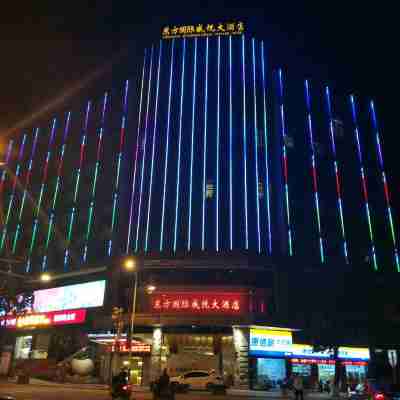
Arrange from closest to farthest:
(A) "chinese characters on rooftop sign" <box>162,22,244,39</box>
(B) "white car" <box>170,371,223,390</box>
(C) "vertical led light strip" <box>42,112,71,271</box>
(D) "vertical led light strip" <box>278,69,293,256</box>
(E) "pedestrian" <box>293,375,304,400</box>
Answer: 1. (E) "pedestrian" <box>293,375,304,400</box>
2. (B) "white car" <box>170,371,223,390</box>
3. (D) "vertical led light strip" <box>278,69,293,256</box>
4. (C) "vertical led light strip" <box>42,112,71,271</box>
5. (A) "chinese characters on rooftop sign" <box>162,22,244,39</box>

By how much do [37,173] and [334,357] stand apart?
157 feet

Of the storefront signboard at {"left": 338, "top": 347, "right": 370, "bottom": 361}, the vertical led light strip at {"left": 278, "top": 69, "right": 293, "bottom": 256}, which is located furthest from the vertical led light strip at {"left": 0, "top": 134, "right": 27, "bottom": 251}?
the storefront signboard at {"left": 338, "top": 347, "right": 370, "bottom": 361}

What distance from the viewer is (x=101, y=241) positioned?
1964 inches

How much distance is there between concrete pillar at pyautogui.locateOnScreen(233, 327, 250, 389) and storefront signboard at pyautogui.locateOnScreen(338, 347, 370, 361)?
11957 mm

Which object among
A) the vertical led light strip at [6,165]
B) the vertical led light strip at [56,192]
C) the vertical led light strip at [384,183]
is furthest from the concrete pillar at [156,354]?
the vertical led light strip at [6,165]

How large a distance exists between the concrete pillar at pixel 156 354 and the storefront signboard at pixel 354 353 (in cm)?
1918

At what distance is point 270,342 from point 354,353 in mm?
11539

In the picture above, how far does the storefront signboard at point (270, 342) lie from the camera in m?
39.1

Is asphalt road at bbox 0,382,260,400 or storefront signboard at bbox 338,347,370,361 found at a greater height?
storefront signboard at bbox 338,347,370,361

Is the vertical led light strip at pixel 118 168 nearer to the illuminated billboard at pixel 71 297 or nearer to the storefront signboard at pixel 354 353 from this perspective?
the illuminated billboard at pixel 71 297

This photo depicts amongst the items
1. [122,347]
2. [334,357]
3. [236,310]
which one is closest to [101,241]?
[122,347]

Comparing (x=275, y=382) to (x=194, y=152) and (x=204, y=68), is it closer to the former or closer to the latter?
(x=194, y=152)

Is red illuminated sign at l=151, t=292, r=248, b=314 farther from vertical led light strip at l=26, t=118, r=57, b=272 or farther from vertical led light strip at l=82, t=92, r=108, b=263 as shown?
vertical led light strip at l=26, t=118, r=57, b=272

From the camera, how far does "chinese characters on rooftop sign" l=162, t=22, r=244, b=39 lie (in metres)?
58.5
